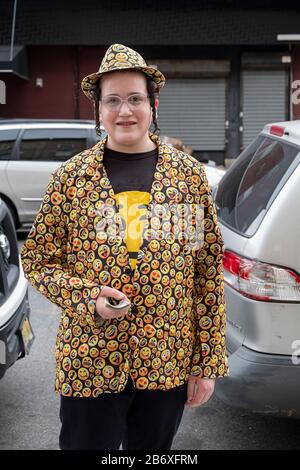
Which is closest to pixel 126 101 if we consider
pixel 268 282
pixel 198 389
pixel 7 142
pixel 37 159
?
pixel 198 389

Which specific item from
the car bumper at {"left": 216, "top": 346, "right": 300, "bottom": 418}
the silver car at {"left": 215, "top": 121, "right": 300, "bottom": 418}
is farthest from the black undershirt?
the car bumper at {"left": 216, "top": 346, "right": 300, "bottom": 418}

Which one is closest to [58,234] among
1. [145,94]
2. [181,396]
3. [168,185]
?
[168,185]

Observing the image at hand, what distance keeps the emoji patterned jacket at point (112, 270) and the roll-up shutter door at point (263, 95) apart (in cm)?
1386

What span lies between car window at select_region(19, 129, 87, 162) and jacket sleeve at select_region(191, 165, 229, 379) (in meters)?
7.30

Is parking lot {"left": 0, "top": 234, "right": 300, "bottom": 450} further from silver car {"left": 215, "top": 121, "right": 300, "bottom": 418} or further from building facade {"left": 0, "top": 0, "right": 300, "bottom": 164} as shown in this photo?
building facade {"left": 0, "top": 0, "right": 300, "bottom": 164}

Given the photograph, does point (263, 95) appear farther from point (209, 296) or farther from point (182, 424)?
point (209, 296)

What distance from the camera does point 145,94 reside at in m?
1.92

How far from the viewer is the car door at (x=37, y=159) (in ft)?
29.1

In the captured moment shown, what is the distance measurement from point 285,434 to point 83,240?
1.97 m

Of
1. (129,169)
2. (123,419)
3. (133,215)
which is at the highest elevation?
(129,169)

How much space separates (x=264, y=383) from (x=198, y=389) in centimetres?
74

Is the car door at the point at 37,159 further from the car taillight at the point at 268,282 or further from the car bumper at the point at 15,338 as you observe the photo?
the car taillight at the point at 268,282

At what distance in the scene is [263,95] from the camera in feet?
50.0

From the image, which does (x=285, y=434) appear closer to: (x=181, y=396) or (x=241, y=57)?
(x=181, y=396)
